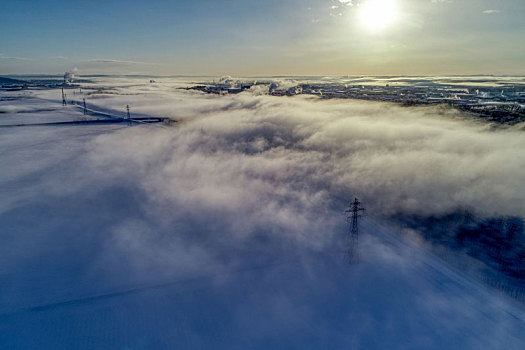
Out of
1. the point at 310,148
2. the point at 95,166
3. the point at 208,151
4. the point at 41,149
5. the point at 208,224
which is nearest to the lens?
the point at 208,224

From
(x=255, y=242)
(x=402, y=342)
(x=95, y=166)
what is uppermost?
(x=95, y=166)

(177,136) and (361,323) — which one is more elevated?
(177,136)

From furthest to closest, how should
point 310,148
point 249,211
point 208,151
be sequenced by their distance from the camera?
point 310,148 < point 208,151 < point 249,211

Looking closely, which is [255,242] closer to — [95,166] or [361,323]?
[361,323]

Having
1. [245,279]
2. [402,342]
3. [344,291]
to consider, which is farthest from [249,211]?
[402,342]

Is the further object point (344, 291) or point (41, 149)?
point (41, 149)

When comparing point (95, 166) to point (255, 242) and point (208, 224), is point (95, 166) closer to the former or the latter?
point (208, 224)
